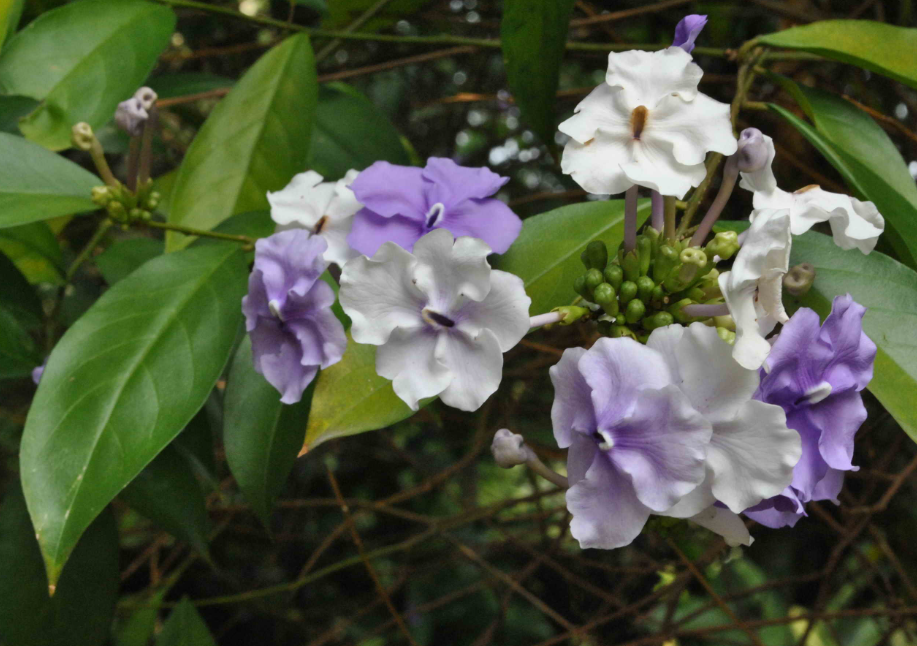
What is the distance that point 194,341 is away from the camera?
929mm

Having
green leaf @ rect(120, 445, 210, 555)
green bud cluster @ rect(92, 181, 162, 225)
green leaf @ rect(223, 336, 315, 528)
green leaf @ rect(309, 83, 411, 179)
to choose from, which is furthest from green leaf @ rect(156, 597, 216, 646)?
green leaf @ rect(309, 83, 411, 179)

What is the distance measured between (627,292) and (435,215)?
0.22 metres

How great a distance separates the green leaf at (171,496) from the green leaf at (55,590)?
0.14m

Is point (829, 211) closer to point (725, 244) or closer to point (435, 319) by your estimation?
point (725, 244)

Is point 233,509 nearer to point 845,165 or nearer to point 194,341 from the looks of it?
point 194,341

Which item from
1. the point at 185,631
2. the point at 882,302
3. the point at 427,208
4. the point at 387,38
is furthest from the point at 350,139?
the point at 882,302

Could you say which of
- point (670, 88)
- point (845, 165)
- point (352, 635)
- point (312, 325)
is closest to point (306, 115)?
point (312, 325)

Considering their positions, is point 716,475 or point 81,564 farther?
point 81,564

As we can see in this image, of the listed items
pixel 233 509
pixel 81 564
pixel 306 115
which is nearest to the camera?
pixel 81 564

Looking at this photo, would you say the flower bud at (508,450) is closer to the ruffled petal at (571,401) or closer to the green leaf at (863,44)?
the ruffled petal at (571,401)

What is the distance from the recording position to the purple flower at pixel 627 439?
587 mm

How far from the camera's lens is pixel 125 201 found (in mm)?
1092

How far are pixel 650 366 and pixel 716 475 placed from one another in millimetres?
107

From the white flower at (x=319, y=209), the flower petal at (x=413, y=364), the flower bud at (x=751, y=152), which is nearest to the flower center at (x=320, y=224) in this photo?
the white flower at (x=319, y=209)
